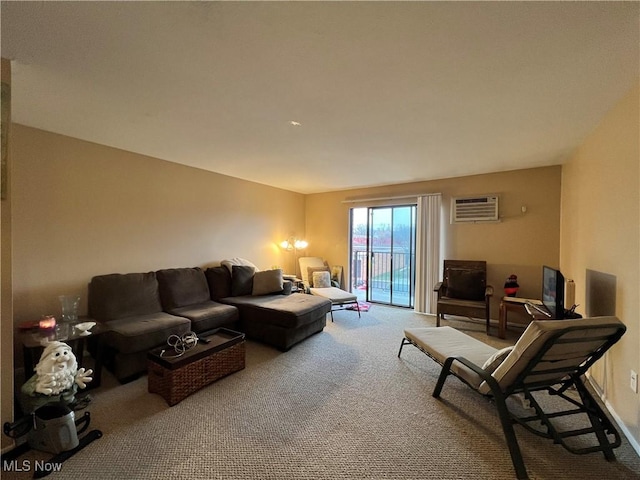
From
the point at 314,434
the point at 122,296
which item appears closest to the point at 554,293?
the point at 314,434

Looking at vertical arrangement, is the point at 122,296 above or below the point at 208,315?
above

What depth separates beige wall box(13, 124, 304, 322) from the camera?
250 cm

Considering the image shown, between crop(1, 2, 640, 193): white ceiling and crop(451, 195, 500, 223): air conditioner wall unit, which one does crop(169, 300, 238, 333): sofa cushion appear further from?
crop(451, 195, 500, 223): air conditioner wall unit

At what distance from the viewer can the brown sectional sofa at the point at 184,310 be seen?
2439 millimetres

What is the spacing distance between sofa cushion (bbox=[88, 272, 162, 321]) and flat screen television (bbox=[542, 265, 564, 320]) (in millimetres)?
4138

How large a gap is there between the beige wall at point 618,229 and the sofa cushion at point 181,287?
4018 millimetres

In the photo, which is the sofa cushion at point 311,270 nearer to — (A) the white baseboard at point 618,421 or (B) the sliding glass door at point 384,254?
(B) the sliding glass door at point 384,254

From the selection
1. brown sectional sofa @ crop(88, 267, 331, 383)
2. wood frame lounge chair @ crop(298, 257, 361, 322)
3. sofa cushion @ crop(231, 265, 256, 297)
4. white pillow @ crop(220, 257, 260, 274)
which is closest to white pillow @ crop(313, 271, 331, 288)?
wood frame lounge chair @ crop(298, 257, 361, 322)

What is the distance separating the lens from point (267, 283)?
3.97m

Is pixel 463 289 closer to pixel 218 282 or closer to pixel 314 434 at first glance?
pixel 314 434

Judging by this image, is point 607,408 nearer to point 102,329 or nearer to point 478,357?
point 478,357

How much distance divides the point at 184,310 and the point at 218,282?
0.76 m

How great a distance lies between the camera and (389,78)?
1696mm

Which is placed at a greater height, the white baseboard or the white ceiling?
the white ceiling
